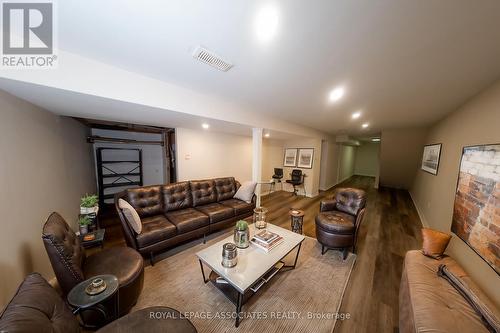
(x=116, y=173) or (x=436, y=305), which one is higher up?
(x=116, y=173)

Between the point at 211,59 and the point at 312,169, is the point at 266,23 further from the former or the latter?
the point at 312,169

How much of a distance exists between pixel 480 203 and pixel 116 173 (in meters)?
6.44

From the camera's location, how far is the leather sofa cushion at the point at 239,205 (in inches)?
126

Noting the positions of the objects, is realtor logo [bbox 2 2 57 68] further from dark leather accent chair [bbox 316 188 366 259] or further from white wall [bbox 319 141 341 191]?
white wall [bbox 319 141 341 191]

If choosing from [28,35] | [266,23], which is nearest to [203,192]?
[28,35]

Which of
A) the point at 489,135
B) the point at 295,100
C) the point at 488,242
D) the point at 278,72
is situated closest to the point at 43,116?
the point at 278,72

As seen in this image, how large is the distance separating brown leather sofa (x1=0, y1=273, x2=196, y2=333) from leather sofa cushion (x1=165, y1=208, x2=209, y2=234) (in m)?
1.40

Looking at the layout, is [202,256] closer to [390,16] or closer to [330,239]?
[330,239]

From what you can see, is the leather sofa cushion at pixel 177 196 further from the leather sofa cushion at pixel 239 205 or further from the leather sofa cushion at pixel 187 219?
the leather sofa cushion at pixel 239 205

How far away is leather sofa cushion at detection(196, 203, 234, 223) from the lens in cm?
285

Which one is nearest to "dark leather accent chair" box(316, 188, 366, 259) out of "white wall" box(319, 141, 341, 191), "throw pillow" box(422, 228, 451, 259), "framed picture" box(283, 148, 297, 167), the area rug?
the area rug

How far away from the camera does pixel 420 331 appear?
99 centimetres

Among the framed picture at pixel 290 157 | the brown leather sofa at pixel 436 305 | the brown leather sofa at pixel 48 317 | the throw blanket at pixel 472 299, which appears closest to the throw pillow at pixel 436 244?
the brown leather sofa at pixel 436 305

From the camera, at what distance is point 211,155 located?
4.30 meters
